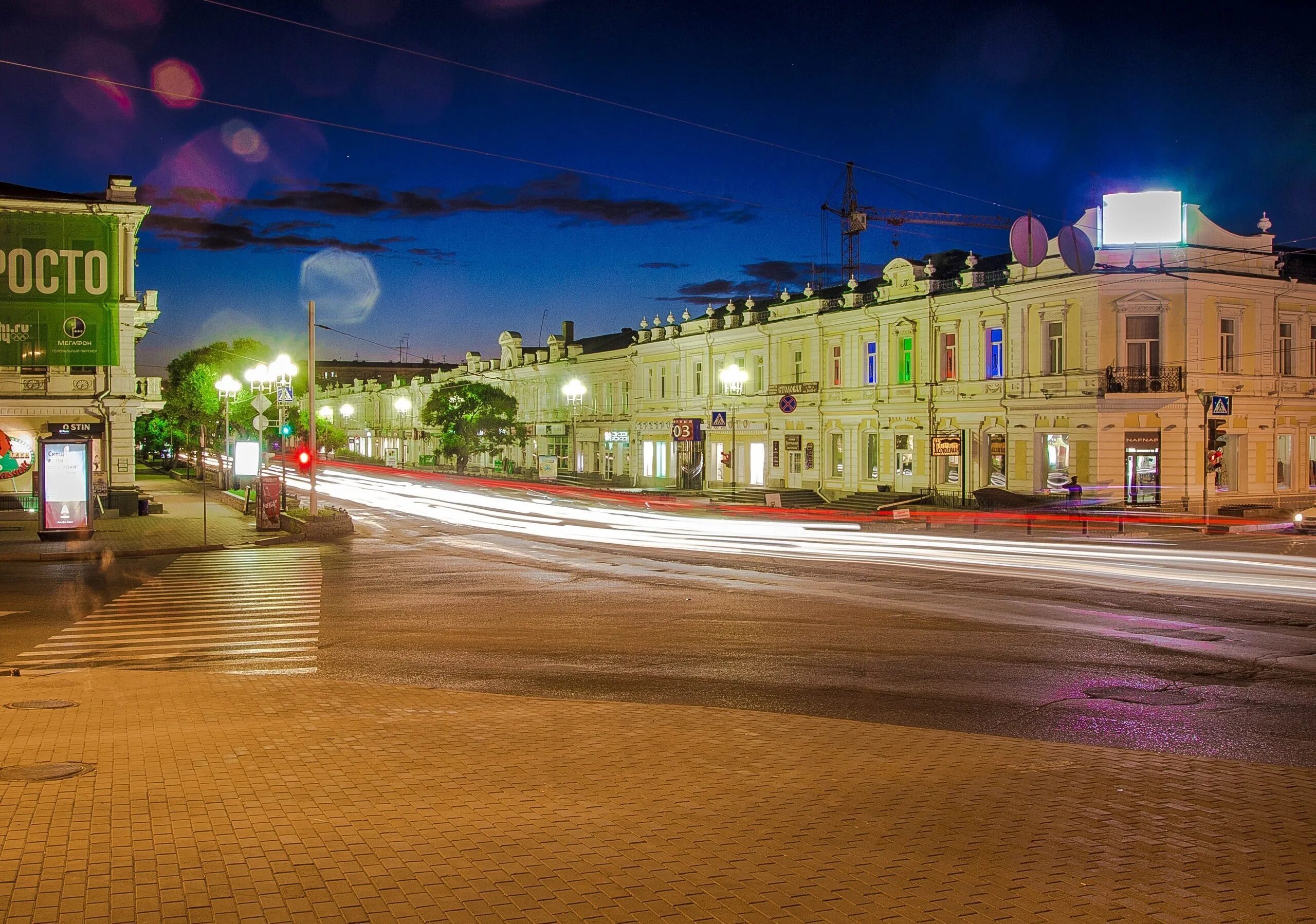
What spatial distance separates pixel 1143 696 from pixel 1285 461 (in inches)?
1434

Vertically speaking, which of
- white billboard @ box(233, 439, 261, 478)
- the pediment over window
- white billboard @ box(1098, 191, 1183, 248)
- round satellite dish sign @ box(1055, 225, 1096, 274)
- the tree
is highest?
white billboard @ box(1098, 191, 1183, 248)

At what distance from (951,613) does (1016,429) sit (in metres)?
27.1

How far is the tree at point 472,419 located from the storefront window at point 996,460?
4152 cm

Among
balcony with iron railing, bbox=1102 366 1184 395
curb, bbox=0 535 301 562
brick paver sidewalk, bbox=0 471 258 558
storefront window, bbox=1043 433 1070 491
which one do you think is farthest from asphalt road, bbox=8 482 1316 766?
storefront window, bbox=1043 433 1070 491

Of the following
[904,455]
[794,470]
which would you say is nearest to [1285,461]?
[904,455]

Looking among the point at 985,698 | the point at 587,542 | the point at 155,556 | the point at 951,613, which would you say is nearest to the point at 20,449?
the point at 155,556

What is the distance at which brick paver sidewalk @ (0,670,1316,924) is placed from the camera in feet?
17.8

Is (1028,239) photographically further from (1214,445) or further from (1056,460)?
(1056,460)

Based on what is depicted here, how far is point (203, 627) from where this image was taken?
Answer: 15539 mm

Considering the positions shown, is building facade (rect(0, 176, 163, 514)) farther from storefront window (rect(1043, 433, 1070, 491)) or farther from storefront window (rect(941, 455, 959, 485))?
storefront window (rect(1043, 433, 1070, 491))

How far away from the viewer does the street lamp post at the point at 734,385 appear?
50906mm

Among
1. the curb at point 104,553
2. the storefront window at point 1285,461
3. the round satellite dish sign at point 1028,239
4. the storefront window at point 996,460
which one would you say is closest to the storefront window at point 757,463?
the storefront window at point 996,460

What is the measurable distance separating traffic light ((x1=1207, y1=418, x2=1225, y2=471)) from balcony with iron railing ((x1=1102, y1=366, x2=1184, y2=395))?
2.19 m

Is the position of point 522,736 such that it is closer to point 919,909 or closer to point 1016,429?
point 919,909
